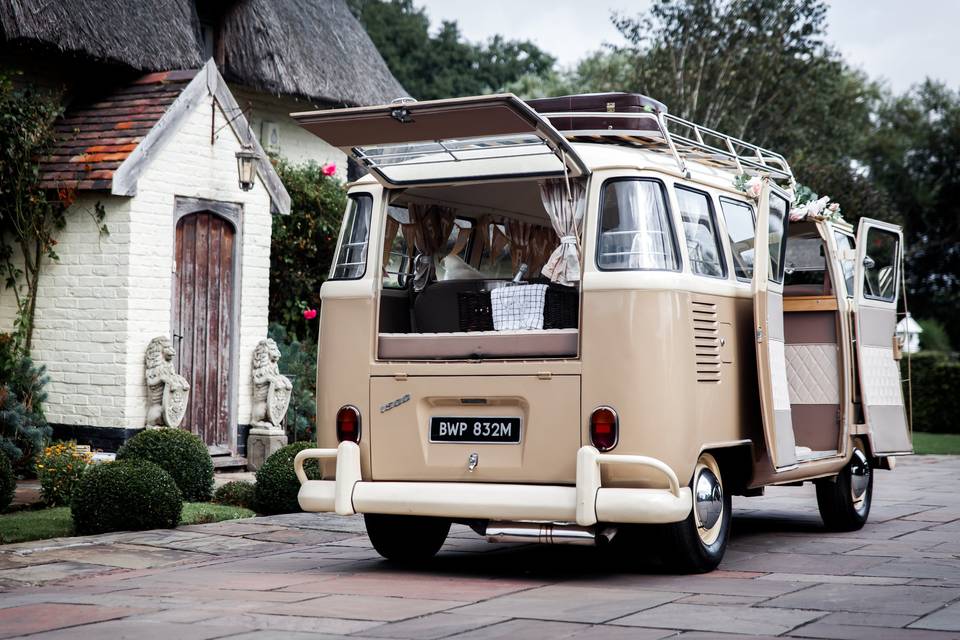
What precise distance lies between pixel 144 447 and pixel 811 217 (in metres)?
Answer: 5.76

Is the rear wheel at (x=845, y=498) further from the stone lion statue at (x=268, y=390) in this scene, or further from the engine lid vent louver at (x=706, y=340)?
the stone lion statue at (x=268, y=390)

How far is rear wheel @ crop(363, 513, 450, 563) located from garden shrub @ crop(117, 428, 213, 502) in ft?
10.9

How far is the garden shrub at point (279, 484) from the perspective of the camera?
34.9 ft

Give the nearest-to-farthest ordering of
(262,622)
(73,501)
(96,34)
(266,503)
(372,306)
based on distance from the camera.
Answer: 1. (262,622)
2. (372,306)
3. (73,501)
4. (266,503)
5. (96,34)

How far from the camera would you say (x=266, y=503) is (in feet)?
35.2

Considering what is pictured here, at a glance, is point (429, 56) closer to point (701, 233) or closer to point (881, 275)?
point (881, 275)

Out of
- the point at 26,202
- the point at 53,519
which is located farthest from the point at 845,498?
Result: the point at 26,202

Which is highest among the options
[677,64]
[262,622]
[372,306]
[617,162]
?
[677,64]

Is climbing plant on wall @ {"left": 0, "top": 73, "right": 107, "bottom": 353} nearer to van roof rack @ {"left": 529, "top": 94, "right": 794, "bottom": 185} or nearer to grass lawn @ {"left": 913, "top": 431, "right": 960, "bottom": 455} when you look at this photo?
van roof rack @ {"left": 529, "top": 94, "right": 794, "bottom": 185}

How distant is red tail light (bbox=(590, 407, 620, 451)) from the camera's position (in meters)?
7.01

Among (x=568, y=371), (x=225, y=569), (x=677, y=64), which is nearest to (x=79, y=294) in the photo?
(x=225, y=569)

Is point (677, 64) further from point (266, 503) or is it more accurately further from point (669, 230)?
point (669, 230)

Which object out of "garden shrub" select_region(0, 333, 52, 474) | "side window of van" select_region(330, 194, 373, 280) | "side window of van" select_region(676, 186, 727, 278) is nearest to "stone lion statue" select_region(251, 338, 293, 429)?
"garden shrub" select_region(0, 333, 52, 474)

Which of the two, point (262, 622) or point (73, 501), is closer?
point (262, 622)
